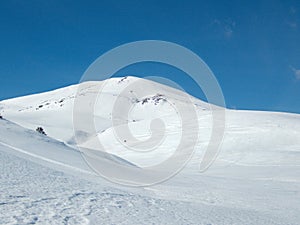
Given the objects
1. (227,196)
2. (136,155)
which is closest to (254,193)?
(227,196)

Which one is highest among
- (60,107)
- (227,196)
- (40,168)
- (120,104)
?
(120,104)

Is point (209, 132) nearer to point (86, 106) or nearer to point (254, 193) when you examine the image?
point (254, 193)

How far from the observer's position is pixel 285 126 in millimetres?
51531

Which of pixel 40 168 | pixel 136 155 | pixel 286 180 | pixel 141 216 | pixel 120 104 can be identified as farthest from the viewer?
pixel 120 104

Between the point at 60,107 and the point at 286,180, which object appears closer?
the point at 286,180

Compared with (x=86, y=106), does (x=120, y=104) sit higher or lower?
higher

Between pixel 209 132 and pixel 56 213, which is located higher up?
pixel 209 132

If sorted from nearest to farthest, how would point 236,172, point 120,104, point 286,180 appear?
point 286,180 → point 236,172 → point 120,104

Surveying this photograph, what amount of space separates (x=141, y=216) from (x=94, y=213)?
4.16ft

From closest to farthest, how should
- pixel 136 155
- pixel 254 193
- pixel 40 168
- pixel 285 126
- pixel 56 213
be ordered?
pixel 56 213
pixel 40 168
pixel 254 193
pixel 136 155
pixel 285 126

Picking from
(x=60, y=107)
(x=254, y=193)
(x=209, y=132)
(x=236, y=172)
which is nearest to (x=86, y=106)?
(x=60, y=107)

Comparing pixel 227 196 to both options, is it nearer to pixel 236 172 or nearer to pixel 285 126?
pixel 236 172

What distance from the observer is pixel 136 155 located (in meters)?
45.8

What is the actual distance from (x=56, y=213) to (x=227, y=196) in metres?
9.23
